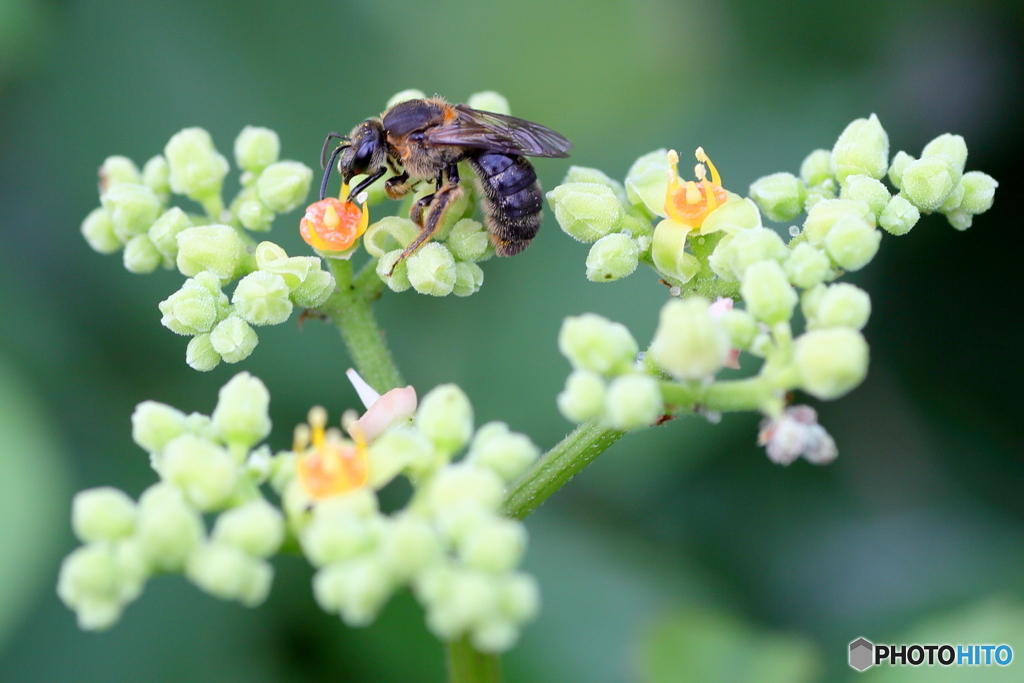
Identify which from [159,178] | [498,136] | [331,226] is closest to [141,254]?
[159,178]

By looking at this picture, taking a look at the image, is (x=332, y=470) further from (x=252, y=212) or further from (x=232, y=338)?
(x=252, y=212)

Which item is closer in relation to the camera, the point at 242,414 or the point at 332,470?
the point at 332,470

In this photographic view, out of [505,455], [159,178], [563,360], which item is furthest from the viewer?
[563,360]

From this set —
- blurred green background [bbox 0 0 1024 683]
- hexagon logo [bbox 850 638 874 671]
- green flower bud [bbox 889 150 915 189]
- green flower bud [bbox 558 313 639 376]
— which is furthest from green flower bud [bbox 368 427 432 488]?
hexagon logo [bbox 850 638 874 671]

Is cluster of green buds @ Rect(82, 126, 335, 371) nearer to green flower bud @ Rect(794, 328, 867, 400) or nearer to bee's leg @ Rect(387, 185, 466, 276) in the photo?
bee's leg @ Rect(387, 185, 466, 276)

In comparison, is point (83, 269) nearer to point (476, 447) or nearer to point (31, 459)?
point (31, 459)

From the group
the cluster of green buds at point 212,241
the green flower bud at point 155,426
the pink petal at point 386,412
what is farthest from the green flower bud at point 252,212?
the green flower bud at point 155,426
